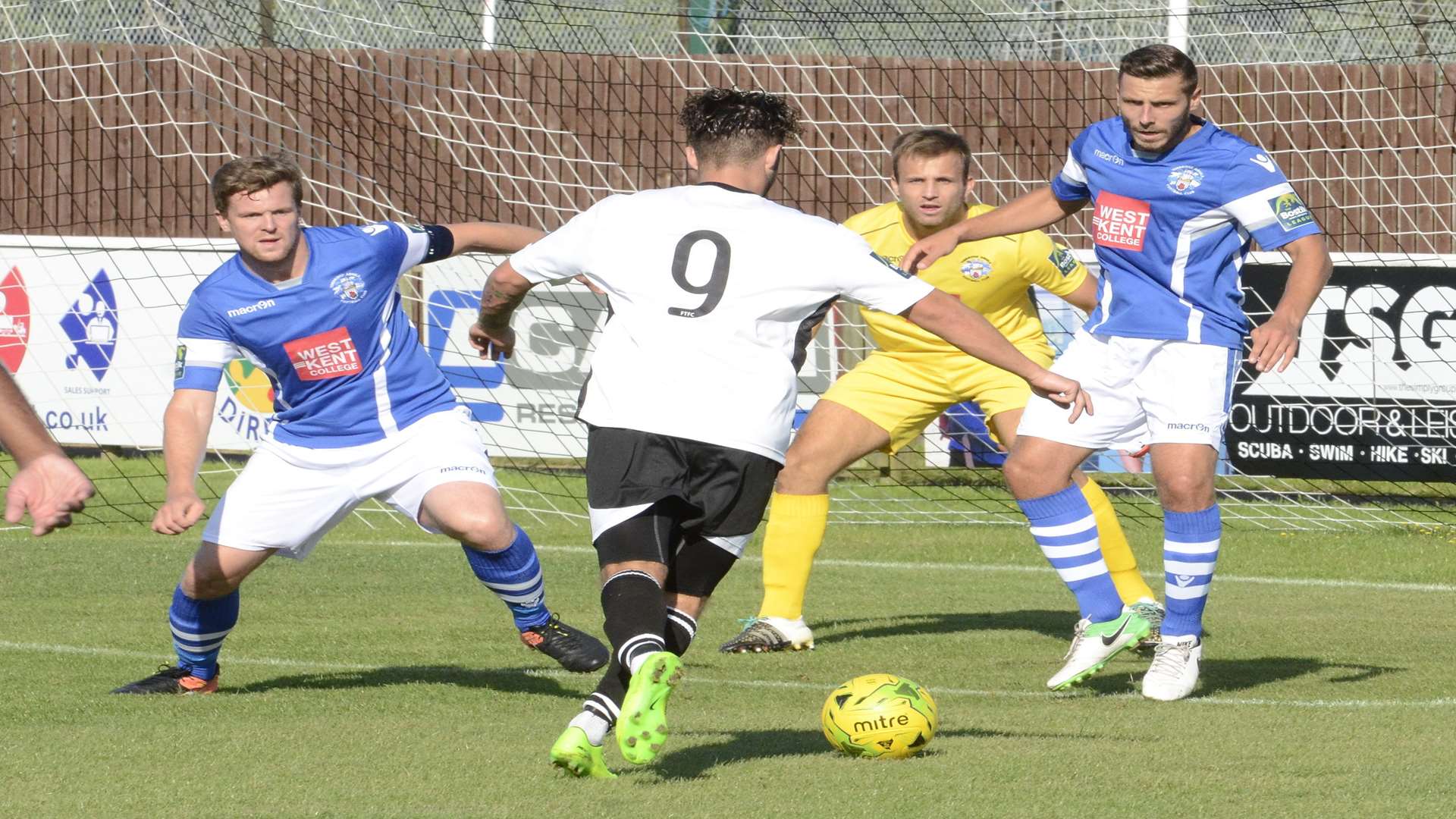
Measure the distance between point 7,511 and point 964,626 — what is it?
198 inches

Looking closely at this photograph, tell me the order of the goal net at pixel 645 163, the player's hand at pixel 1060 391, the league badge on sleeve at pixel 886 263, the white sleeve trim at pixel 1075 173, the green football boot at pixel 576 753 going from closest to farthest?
1. the green football boot at pixel 576 753
2. the league badge on sleeve at pixel 886 263
3. the player's hand at pixel 1060 391
4. the white sleeve trim at pixel 1075 173
5. the goal net at pixel 645 163

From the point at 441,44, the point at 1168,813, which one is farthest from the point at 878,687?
the point at 441,44

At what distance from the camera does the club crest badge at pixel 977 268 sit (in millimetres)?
7418

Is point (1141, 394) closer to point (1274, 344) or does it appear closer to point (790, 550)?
point (1274, 344)

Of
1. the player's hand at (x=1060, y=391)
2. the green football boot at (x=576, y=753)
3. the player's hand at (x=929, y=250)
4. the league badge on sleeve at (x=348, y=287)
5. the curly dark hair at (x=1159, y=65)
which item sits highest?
the curly dark hair at (x=1159, y=65)

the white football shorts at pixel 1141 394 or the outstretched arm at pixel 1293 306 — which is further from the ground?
the outstretched arm at pixel 1293 306

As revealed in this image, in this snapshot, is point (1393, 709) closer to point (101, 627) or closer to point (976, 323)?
point (976, 323)

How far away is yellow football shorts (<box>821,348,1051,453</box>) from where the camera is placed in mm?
7371

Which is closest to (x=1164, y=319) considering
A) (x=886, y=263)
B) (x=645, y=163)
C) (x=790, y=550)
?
(x=886, y=263)

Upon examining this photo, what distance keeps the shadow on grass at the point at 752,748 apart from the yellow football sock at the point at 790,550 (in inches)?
71.4

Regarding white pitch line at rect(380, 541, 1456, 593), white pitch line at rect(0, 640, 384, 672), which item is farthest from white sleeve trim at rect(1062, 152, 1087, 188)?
white pitch line at rect(380, 541, 1456, 593)

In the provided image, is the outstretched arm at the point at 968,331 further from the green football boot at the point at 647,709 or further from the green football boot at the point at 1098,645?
the green football boot at the point at 1098,645

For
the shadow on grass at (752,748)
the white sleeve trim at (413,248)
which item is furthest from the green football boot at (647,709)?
the white sleeve trim at (413,248)

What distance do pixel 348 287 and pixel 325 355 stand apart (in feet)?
0.76
